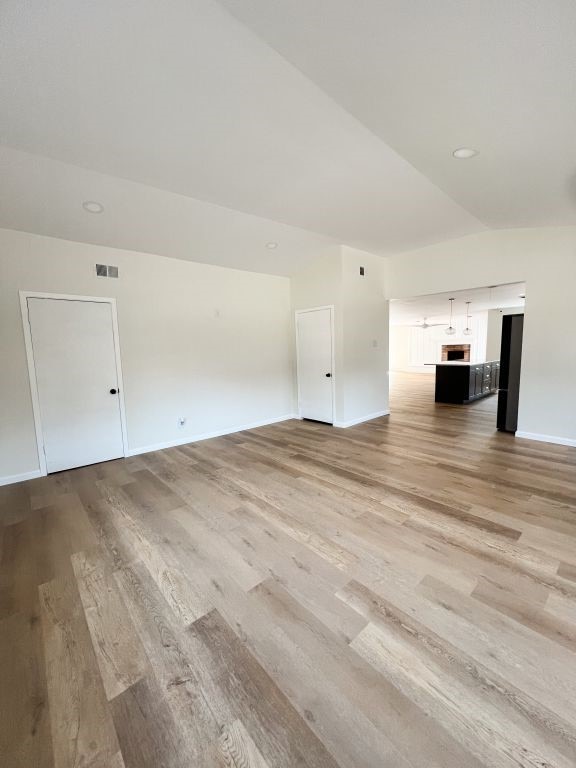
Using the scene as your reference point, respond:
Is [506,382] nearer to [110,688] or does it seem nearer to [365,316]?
[365,316]

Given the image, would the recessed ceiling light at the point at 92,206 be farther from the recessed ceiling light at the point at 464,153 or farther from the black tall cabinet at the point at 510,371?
the black tall cabinet at the point at 510,371

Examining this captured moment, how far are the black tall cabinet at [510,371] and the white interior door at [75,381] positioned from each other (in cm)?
555

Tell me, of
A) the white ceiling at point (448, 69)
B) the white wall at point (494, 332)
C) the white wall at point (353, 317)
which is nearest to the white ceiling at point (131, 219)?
the white wall at point (353, 317)

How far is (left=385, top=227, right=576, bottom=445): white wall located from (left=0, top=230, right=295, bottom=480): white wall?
310cm

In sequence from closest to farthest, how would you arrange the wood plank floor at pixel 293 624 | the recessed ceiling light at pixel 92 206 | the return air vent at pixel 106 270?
the wood plank floor at pixel 293 624 → the recessed ceiling light at pixel 92 206 → the return air vent at pixel 106 270

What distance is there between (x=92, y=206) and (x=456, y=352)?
13.1 meters

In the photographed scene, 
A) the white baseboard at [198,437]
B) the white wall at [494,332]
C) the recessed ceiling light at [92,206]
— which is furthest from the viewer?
the white wall at [494,332]

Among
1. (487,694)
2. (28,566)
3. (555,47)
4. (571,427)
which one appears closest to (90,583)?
Answer: (28,566)

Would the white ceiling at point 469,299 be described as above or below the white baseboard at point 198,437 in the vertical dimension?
above

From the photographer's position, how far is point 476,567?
6.46 ft

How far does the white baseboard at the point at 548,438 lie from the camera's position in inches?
162

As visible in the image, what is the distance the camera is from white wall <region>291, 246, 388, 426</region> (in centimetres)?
510

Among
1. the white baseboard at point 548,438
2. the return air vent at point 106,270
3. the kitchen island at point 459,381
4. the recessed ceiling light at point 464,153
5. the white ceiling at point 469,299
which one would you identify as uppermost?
the recessed ceiling light at point 464,153

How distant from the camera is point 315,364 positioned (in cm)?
565
